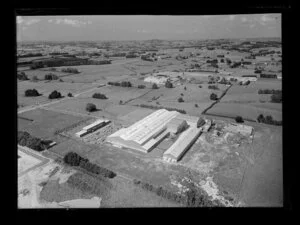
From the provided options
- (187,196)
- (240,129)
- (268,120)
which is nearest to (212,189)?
(187,196)

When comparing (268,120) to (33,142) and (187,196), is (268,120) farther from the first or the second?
(33,142)

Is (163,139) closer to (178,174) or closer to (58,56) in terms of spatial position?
(178,174)

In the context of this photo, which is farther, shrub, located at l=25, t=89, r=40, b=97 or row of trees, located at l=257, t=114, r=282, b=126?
shrub, located at l=25, t=89, r=40, b=97

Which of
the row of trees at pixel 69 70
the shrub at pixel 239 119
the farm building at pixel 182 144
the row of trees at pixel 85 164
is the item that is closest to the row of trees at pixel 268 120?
the shrub at pixel 239 119

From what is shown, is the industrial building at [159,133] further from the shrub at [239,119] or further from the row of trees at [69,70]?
the row of trees at [69,70]

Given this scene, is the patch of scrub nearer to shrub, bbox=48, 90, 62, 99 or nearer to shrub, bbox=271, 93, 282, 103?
shrub, bbox=271, 93, 282, 103

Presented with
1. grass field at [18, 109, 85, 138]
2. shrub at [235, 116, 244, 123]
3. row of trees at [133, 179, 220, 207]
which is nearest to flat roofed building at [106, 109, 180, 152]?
row of trees at [133, 179, 220, 207]

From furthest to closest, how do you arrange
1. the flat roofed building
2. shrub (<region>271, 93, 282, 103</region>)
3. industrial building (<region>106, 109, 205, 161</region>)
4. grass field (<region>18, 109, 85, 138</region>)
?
shrub (<region>271, 93, 282, 103</region>)
grass field (<region>18, 109, 85, 138</region>)
the flat roofed building
industrial building (<region>106, 109, 205, 161</region>)
